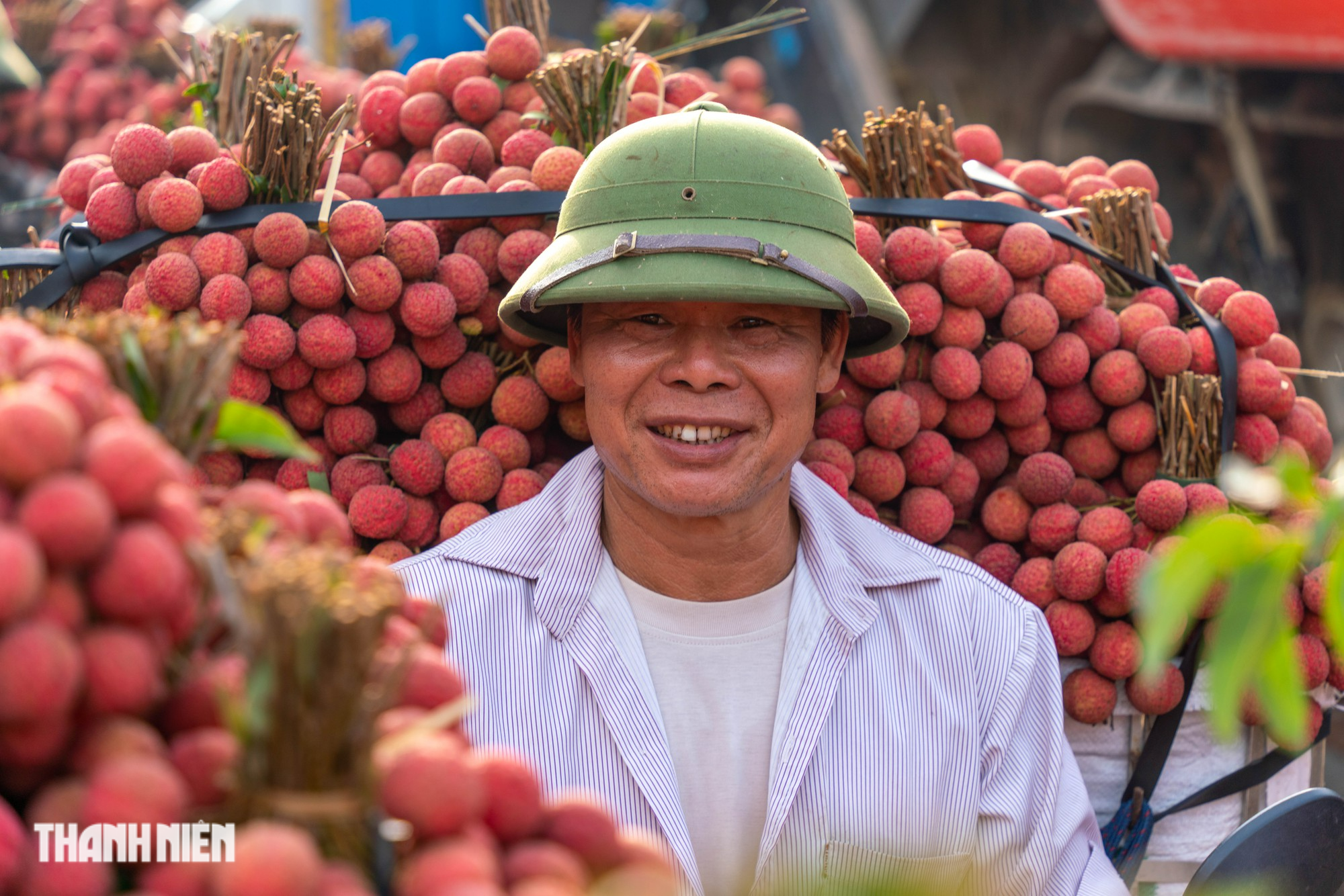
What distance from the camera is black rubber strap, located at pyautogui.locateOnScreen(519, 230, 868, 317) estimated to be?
1.41 meters

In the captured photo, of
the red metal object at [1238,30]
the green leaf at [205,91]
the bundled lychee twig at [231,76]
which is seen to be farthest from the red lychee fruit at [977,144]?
the red metal object at [1238,30]

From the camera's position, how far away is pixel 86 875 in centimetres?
55

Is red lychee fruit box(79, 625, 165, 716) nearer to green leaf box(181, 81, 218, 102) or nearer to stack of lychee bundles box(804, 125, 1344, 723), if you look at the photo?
stack of lychee bundles box(804, 125, 1344, 723)

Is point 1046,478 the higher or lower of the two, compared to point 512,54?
lower

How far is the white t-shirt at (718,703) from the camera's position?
1462 mm

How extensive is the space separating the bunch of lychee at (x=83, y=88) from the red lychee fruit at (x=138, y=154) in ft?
6.47

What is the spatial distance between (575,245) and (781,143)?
30cm

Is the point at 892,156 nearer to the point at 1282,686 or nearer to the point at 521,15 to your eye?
the point at 521,15

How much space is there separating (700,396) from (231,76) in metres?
1.13

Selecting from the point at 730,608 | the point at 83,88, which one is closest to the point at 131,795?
the point at 730,608

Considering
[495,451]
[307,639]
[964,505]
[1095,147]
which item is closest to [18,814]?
[307,639]

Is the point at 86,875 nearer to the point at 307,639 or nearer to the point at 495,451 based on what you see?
the point at 307,639

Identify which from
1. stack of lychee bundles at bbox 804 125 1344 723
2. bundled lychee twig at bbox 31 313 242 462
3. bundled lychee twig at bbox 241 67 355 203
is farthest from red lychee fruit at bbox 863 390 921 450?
bundled lychee twig at bbox 31 313 242 462

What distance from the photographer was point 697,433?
1493mm
